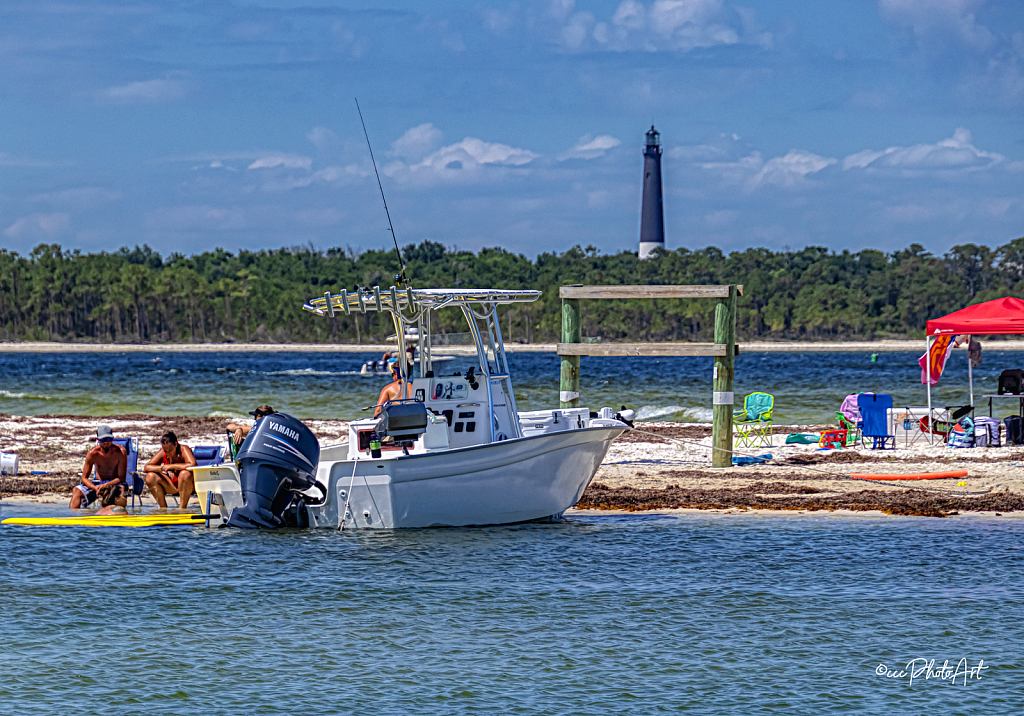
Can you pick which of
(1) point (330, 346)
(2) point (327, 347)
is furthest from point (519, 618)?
(1) point (330, 346)

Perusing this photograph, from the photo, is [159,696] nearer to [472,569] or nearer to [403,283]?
[472,569]

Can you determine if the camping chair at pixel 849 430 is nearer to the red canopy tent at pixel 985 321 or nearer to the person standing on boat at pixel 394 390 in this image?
the red canopy tent at pixel 985 321

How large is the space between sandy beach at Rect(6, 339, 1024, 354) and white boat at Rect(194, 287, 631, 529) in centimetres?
12411

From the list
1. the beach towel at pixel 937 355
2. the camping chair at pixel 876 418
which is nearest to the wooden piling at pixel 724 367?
the camping chair at pixel 876 418

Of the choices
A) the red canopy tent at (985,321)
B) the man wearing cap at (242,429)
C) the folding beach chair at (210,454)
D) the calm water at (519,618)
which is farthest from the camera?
the red canopy tent at (985,321)

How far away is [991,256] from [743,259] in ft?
106

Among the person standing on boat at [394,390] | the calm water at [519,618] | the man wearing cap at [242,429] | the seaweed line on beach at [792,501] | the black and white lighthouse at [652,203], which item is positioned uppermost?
the black and white lighthouse at [652,203]

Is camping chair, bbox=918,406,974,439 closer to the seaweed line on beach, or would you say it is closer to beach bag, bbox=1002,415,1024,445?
beach bag, bbox=1002,415,1024,445

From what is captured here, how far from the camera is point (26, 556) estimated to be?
1295 cm

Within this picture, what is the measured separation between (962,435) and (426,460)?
10673 mm

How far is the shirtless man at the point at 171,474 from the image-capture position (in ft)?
49.3

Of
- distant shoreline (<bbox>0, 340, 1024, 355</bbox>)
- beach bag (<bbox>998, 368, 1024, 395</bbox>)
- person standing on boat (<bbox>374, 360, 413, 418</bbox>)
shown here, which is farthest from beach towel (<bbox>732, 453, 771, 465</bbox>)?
distant shoreline (<bbox>0, 340, 1024, 355</bbox>)

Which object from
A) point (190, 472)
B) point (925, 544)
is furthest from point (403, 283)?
point (925, 544)

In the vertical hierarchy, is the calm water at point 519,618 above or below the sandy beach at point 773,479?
below
